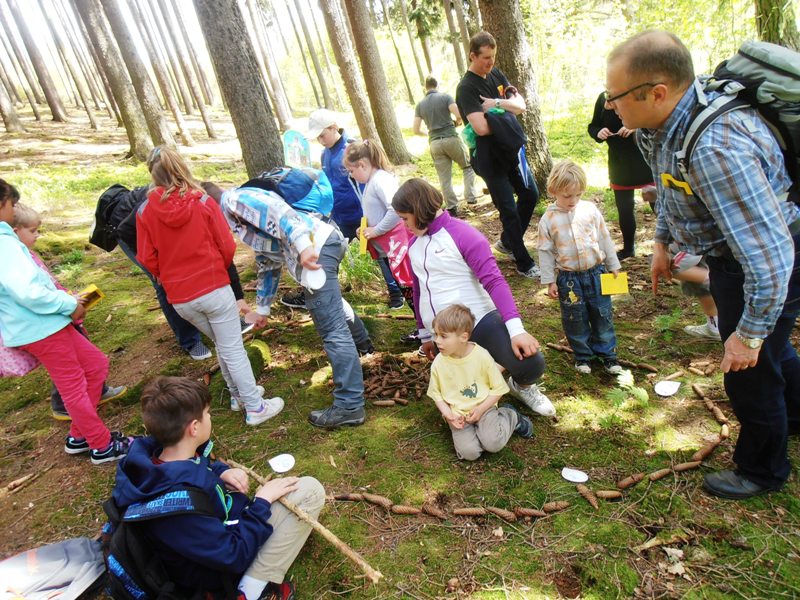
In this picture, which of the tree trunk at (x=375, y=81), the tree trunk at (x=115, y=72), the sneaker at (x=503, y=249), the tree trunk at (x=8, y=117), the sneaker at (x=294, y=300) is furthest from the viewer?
the tree trunk at (x=8, y=117)

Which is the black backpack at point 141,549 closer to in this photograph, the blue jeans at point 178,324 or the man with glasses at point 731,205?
the man with glasses at point 731,205

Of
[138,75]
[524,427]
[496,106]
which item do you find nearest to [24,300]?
[524,427]

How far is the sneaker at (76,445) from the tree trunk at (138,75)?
344 inches

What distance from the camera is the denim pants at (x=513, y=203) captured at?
5.62 meters

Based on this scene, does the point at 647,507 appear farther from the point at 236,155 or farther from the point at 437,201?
the point at 236,155

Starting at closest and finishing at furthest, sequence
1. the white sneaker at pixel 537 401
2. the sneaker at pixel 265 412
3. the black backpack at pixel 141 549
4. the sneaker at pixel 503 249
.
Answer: the black backpack at pixel 141 549 → the white sneaker at pixel 537 401 → the sneaker at pixel 265 412 → the sneaker at pixel 503 249

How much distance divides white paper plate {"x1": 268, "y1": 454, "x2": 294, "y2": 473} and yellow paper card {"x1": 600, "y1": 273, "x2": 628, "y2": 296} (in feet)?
8.93

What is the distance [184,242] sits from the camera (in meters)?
3.50

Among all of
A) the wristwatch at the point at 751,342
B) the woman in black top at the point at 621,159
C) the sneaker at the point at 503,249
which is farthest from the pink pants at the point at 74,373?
the woman in black top at the point at 621,159

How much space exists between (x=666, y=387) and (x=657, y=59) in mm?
2604

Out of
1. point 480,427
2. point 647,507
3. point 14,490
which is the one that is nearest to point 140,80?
point 14,490

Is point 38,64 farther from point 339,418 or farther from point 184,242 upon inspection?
point 339,418

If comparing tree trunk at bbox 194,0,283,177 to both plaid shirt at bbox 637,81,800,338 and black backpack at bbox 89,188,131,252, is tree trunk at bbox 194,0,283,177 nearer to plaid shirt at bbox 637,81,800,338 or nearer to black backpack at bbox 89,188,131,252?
black backpack at bbox 89,188,131,252

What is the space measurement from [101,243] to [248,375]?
2.29 meters
